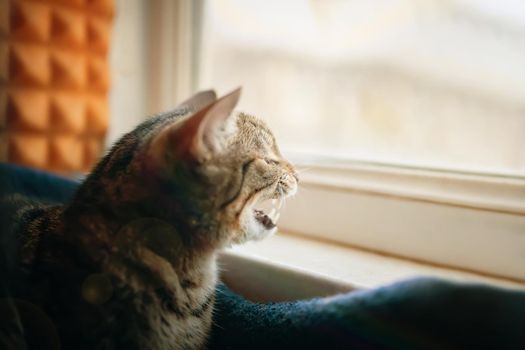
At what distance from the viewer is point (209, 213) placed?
1.74 feet

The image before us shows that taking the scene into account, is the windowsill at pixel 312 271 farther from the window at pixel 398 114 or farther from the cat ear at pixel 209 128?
the cat ear at pixel 209 128

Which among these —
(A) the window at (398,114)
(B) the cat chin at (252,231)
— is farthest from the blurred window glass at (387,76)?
(B) the cat chin at (252,231)

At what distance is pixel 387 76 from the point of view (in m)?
0.79

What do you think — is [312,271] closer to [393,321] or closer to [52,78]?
[393,321]

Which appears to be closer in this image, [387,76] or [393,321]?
[393,321]

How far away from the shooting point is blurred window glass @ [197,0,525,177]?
691 mm

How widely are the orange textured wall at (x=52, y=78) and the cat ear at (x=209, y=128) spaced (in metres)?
0.58

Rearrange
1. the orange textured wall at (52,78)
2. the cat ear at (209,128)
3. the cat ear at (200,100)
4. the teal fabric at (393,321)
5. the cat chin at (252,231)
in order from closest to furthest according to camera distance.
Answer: the teal fabric at (393,321) → the cat ear at (209,128) → the cat chin at (252,231) → the cat ear at (200,100) → the orange textured wall at (52,78)

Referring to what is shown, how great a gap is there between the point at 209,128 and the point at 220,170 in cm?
6

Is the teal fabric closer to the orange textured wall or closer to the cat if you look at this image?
the cat

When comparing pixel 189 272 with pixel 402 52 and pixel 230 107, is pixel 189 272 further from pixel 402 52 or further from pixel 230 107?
pixel 402 52

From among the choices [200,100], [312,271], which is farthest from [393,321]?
[200,100]

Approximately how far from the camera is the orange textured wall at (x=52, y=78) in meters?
0.91

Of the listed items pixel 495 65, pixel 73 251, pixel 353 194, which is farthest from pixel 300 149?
pixel 73 251
